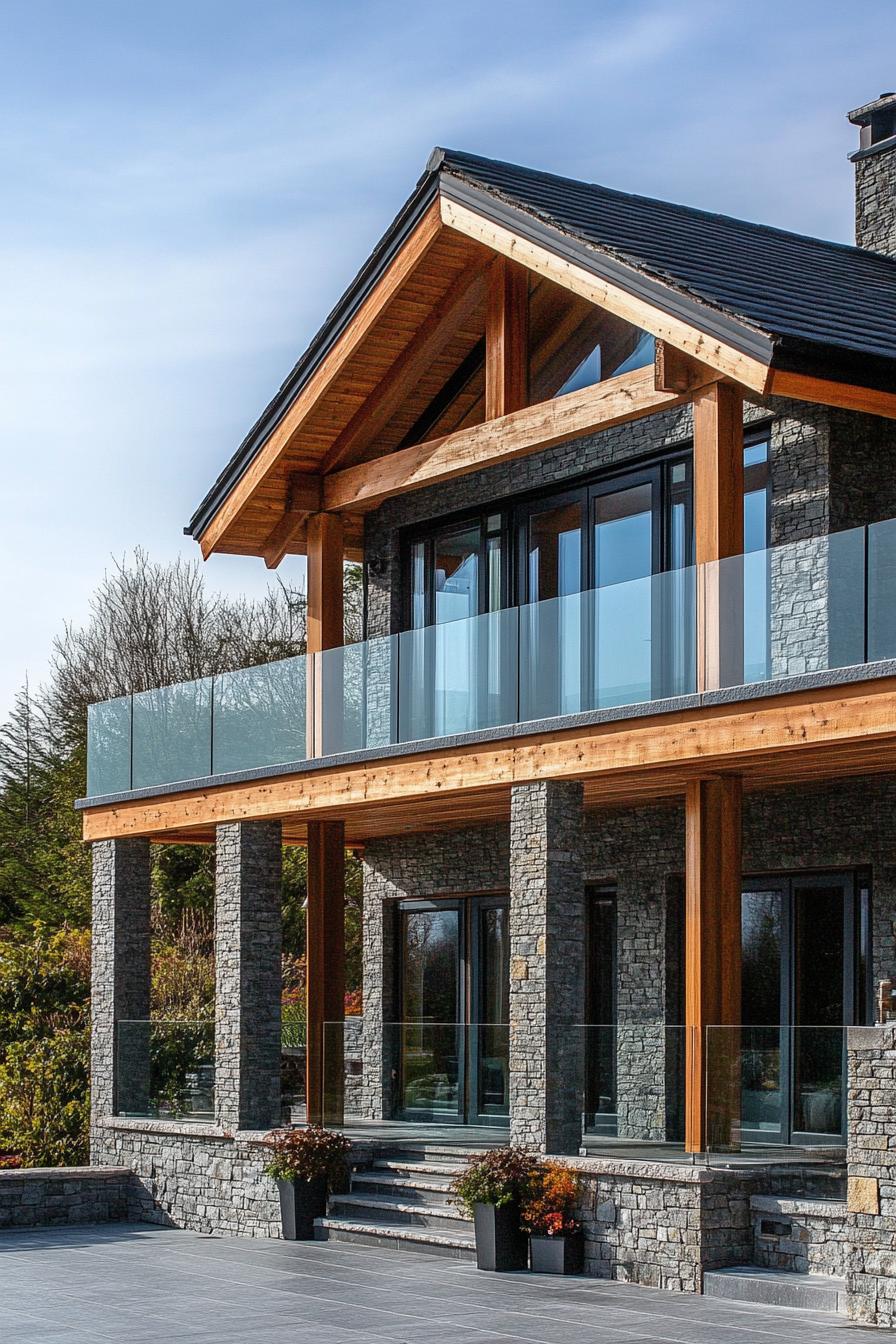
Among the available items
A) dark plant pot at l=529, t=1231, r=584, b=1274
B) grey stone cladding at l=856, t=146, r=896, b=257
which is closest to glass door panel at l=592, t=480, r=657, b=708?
dark plant pot at l=529, t=1231, r=584, b=1274

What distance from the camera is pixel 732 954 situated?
14.7 meters

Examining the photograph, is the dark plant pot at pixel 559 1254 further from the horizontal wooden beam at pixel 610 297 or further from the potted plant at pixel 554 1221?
the horizontal wooden beam at pixel 610 297

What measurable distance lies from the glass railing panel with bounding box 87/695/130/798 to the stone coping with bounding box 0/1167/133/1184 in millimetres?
4055

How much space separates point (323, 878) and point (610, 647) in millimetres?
5353

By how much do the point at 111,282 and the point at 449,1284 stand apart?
942 cm

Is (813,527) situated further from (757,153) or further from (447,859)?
(447,859)

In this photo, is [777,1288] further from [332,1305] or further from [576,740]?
[576,740]

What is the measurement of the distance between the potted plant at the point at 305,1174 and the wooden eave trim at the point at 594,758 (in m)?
3.13

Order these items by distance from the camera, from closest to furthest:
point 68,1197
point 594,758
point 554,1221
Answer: point 554,1221, point 594,758, point 68,1197

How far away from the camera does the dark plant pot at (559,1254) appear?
1409 cm

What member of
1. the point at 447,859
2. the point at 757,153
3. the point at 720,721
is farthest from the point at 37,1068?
the point at 757,153

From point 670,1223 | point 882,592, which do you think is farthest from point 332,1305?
point 882,592

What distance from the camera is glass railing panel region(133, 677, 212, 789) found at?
1930 cm

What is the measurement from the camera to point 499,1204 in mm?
14219
